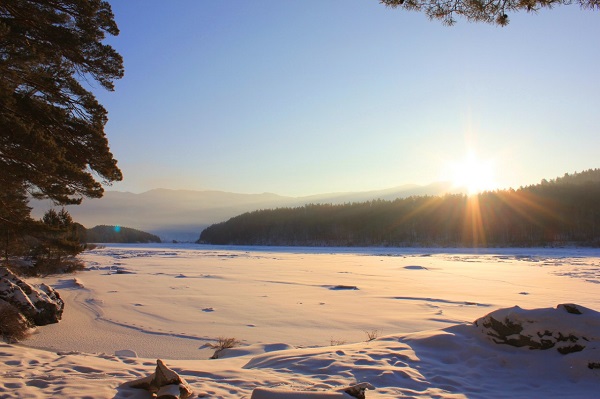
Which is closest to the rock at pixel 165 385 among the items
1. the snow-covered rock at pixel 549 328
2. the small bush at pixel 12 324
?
the small bush at pixel 12 324

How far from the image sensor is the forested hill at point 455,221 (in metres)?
69.9

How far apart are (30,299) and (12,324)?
1435mm

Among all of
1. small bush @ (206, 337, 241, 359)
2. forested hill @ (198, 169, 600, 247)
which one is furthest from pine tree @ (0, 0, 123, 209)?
forested hill @ (198, 169, 600, 247)

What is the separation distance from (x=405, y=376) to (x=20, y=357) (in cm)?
445

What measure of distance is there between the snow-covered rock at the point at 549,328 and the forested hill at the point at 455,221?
62646 mm

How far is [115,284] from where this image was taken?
14.8 meters

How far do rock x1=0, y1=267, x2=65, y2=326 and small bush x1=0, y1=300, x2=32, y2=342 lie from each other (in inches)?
16.6

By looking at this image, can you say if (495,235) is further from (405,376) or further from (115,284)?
(405,376)

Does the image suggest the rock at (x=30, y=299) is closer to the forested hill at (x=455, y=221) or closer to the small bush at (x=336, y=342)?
the small bush at (x=336, y=342)

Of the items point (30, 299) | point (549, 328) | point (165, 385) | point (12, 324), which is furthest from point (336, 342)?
point (30, 299)

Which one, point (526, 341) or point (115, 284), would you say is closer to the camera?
point (526, 341)

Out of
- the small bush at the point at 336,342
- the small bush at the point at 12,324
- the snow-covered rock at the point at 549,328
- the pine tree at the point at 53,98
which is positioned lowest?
the small bush at the point at 336,342

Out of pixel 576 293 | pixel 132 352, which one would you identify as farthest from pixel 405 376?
pixel 576 293

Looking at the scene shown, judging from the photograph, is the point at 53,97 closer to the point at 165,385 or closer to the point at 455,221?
the point at 165,385
